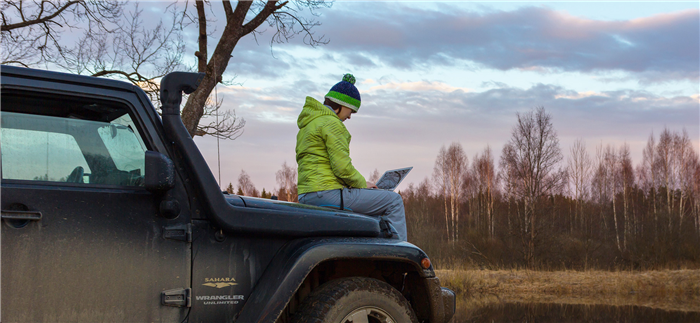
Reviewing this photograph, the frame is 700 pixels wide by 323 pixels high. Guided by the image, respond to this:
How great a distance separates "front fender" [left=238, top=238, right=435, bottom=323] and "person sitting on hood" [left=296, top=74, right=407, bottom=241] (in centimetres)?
78

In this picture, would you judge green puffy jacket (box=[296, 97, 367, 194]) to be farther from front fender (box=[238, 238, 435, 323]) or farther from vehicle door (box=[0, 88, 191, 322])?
vehicle door (box=[0, 88, 191, 322])

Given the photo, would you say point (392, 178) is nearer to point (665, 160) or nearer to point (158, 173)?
point (158, 173)

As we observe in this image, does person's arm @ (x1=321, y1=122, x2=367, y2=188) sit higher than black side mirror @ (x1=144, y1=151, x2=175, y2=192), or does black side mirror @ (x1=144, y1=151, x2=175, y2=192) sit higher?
person's arm @ (x1=321, y1=122, x2=367, y2=188)

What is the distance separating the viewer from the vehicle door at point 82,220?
2535 mm

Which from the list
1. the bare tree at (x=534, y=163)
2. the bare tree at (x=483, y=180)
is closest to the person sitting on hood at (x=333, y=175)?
the bare tree at (x=534, y=163)

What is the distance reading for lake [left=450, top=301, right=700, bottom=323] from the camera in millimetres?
11484

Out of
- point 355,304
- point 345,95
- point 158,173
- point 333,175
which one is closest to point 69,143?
point 158,173

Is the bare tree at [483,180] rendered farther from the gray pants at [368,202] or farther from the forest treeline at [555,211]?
the gray pants at [368,202]

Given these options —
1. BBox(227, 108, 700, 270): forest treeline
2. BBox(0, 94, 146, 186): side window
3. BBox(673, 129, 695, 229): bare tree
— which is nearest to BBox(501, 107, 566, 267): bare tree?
BBox(227, 108, 700, 270): forest treeline

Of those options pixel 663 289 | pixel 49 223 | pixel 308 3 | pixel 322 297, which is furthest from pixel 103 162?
pixel 663 289

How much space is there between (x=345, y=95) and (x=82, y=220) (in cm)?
243

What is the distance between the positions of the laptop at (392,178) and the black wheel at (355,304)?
123cm

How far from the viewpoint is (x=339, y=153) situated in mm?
4113

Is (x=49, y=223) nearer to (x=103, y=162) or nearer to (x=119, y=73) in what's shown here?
(x=103, y=162)
